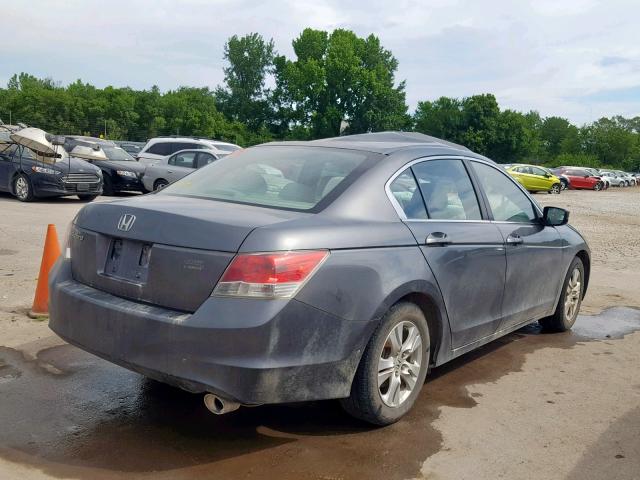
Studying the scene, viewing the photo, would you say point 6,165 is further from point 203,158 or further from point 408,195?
point 408,195

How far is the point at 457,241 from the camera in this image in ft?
13.7

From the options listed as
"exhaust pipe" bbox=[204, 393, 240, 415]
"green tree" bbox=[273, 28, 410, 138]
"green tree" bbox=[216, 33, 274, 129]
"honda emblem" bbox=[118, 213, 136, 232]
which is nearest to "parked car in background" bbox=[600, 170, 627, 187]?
"green tree" bbox=[273, 28, 410, 138]

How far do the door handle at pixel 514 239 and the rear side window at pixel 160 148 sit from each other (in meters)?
16.9

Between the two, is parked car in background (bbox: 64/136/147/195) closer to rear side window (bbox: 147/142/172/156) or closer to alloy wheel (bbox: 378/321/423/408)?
rear side window (bbox: 147/142/172/156)

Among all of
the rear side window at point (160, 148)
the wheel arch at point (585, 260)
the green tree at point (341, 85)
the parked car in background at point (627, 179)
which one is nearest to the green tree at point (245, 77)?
the green tree at point (341, 85)

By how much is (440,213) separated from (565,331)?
8.70 ft

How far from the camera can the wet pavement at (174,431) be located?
3238 mm

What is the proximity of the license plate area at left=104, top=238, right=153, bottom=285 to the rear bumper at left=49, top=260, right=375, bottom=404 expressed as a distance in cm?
13

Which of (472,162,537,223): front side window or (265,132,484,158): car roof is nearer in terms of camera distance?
(265,132,484,158): car roof

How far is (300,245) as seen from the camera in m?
3.22

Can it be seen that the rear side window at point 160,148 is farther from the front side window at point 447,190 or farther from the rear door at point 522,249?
the front side window at point 447,190

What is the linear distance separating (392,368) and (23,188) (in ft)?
46.6

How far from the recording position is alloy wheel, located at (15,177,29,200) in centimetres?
1563

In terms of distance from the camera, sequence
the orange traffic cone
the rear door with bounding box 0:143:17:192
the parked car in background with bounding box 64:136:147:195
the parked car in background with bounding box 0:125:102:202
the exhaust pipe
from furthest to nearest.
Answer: the parked car in background with bounding box 64:136:147:195
the rear door with bounding box 0:143:17:192
the parked car in background with bounding box 0:125:102:202
the orange traffic cone
the exhaust pipe
